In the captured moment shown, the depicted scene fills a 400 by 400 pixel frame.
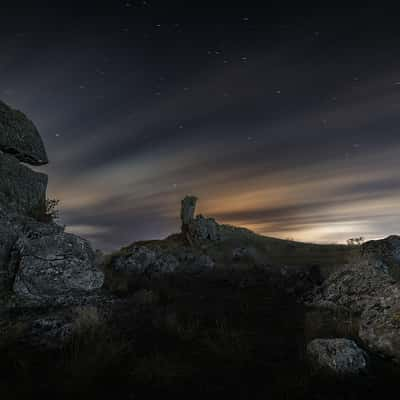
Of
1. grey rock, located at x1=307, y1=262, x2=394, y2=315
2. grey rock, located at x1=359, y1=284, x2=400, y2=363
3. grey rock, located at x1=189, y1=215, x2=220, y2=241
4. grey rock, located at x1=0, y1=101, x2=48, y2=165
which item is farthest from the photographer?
grey rock, located at x1=189, y1=215, x2=220, y2=241

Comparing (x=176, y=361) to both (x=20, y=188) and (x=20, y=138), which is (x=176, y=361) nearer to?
A: (x=20, y=188)

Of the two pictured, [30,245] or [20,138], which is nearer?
[30,245]

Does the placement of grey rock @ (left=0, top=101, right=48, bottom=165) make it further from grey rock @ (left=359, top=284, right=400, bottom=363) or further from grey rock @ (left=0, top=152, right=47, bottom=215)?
grey rock @ (left=359, top=284, right=400, bottom=363)

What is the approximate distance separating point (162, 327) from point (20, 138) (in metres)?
9.36

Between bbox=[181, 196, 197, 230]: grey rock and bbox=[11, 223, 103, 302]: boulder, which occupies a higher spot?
bbox=[181, 196, 197, 230]: grey rock

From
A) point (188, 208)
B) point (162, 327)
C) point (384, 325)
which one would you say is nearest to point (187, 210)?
point (188, 208)

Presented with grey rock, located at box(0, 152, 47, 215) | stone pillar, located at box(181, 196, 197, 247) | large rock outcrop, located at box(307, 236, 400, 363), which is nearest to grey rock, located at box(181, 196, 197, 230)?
stone pillar, located at box(181, 196, 197, 247)

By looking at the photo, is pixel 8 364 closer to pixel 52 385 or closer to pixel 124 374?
pixel 52 385

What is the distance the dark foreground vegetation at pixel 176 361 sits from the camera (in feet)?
13.2

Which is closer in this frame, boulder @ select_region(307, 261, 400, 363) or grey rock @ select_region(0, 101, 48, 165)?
boulder @ select_region(307, 261, 400, 363)

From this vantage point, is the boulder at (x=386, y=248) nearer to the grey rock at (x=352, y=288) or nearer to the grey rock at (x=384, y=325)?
the grey rock at (x=352, y=288)

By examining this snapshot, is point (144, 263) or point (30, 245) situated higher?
point (30, 245)

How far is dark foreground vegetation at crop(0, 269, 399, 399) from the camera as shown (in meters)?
4.03

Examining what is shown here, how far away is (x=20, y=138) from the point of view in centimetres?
1091
